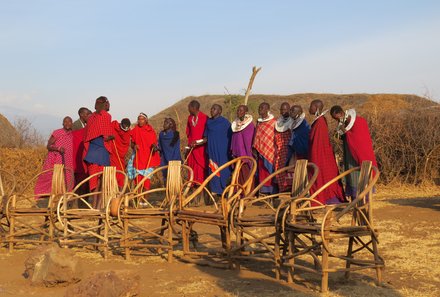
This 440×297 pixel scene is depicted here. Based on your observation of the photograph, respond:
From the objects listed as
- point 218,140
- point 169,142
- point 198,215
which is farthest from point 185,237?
point 169,142

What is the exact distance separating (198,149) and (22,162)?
4933 millimetres

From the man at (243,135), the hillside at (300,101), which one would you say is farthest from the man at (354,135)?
the hillside at (300,101)

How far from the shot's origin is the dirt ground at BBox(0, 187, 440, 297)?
4.98 metres

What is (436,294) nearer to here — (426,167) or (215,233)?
(215,233)

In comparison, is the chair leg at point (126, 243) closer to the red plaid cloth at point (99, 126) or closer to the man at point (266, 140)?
the red plaid cloth at point (99, 126)

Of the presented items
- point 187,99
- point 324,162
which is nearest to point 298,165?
point 324,162

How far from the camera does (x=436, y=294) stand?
4820 millimetres

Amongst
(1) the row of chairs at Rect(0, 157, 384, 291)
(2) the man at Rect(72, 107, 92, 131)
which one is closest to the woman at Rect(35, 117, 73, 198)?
(2) the man at Rect(72, 107, 92, 131)

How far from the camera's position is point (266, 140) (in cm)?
1053

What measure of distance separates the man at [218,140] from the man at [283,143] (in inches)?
44.3

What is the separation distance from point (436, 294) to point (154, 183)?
9.81 m

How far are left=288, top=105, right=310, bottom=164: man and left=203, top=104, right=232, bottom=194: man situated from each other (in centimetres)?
157

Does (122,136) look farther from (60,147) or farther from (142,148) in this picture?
(60,147)

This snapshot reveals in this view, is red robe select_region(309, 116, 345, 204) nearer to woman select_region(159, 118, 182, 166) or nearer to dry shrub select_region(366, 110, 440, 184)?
woman select_region(159, 118, 182, 166)
